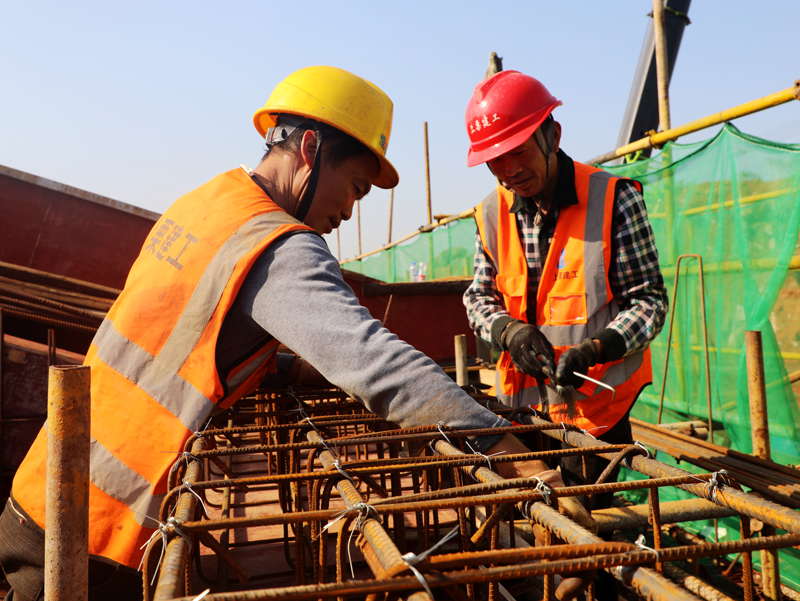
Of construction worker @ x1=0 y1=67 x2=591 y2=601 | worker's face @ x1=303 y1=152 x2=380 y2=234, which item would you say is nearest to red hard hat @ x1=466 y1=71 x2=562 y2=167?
worker's face @ x1=303 y1=152 x2=380 y2=234

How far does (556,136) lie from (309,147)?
1.34m

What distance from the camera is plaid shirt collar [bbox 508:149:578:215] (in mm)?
2580

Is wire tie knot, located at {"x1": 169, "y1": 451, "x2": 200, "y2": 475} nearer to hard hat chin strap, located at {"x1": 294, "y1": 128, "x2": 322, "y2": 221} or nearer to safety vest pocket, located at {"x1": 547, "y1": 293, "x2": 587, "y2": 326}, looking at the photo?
hard hat chin strap, located at {"x1": 294, "y1": 128, "x2": 322, "y2": 221}

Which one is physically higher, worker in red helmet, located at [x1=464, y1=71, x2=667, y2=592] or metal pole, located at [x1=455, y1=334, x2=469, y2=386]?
worker in red helmet, located at [x1=464, y1=71, x2=667, y2=592]

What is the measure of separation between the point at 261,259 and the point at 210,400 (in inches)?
16.6

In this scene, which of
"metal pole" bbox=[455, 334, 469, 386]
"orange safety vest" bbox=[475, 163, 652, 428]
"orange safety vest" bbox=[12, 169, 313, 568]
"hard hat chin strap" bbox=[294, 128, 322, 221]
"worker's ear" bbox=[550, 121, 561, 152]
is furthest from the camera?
"metal pole" bbox=[455, 334, 469, 386]

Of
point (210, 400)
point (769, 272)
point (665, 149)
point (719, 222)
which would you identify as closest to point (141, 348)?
point (210, 400)

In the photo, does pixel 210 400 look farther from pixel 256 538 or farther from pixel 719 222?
pixel 719 222

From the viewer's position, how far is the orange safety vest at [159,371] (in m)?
1.56

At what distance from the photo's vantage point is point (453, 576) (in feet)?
2.48

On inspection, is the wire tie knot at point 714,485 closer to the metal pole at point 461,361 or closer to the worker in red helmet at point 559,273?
the worker in red helmet at point 559,273

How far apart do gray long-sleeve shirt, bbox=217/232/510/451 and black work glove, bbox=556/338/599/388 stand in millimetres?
839

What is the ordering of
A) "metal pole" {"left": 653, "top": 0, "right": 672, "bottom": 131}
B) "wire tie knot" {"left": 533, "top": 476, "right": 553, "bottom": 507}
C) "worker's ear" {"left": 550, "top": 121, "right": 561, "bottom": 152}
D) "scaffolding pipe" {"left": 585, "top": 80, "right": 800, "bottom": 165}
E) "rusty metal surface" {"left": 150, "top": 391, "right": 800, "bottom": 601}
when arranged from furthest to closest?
1. "metal pole" {"left": 653, "top": 0, "right": 672, "bottom": 131}
2. "scaffolding pipe" {"left": 585, "top": 80, "right": 800, "bottom": 165}
3. "worker's ear" {"left": 550, "top": 121, "right": 561, "bottom": 152}
4. "wire tie knot" {"left": 533, "top": 476, "right": 553, "bottom": 507}
5. "rusty metal surface" {"left": 150, "top": 391, "right": 800, "bottom": 601}

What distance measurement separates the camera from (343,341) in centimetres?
139
